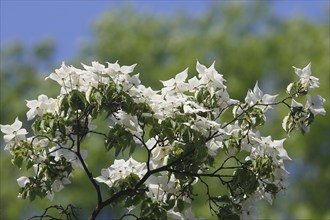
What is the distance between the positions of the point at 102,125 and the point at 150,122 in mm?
11126

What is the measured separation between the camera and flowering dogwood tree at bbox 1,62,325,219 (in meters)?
4.48

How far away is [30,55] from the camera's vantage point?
2305 centimetres

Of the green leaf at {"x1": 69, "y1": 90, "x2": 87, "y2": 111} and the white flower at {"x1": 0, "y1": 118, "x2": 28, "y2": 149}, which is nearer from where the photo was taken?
the green leaf at {"x1": 69, "y1": 90, "x2": 87, "y2": 111}

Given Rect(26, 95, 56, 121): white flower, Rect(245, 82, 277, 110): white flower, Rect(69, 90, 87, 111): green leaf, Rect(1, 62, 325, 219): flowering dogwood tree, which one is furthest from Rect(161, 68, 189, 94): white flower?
Rect(26, 95, 56, 121): white flower

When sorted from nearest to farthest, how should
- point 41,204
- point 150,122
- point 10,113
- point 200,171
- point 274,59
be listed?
point 150,122
point 200,171
point 41,204
point 274,59
point 10,113

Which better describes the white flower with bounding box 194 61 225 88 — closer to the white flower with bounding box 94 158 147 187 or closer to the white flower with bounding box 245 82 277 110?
the white flower with bounding box 245 82 277 110

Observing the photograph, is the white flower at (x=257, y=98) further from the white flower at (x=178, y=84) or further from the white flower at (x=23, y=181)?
the white flower at (x=23, y=181)

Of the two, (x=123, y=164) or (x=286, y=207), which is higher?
(x=286, y=207)

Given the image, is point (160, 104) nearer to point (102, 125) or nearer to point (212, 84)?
point (212, 84)

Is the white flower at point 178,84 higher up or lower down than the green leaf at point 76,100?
higher up

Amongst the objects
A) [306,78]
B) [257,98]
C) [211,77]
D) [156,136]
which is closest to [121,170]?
[156,136]

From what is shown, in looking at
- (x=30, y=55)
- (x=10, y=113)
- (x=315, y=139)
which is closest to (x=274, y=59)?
(x=315, y=139)

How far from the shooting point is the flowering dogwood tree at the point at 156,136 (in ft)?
14.7

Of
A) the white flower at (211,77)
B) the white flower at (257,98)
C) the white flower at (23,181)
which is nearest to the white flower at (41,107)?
the white flower at (23,181)
